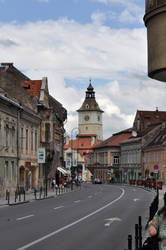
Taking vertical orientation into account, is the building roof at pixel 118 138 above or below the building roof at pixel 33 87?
below

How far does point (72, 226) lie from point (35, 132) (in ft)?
146

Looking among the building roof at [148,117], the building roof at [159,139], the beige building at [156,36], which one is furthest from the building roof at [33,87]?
the building roof at [148,117]

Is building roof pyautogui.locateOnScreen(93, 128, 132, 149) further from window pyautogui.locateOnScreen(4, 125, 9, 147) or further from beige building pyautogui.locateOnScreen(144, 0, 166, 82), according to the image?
beige building pyautogui.locateOnScreen(144, 0, 166, 82)

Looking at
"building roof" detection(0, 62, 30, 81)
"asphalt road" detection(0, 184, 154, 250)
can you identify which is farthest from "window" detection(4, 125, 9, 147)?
"asphalt road" detection(0, 184, 154, 250)

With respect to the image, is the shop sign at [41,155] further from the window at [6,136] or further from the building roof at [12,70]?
the building roof at [12,70]

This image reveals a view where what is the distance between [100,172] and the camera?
15725cm

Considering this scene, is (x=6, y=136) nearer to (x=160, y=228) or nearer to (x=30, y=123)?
(x=30, y=123)

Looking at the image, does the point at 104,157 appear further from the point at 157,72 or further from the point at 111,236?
the point at 157,72

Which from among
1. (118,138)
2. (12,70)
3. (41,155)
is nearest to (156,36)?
(41,155)

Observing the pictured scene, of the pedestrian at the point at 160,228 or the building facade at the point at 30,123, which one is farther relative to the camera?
the building facade at the point at 30,123

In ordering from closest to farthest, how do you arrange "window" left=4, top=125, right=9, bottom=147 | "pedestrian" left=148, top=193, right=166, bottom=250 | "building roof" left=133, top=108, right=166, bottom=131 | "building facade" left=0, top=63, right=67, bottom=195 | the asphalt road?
"pedestrian" left=148, top=193, right=166, bottom=250
the asphalt road
"window" left=4, top=125, right=9, bottom=147
"building facade" left=0, top=63, right=67, bottom=195
"building roof" left=133, top=108, right=166, bottom=131

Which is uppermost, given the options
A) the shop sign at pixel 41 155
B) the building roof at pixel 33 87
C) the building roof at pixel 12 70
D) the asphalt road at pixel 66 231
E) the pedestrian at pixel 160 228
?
the building roof at pixel 12 70

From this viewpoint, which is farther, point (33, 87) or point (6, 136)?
point (33, 87)

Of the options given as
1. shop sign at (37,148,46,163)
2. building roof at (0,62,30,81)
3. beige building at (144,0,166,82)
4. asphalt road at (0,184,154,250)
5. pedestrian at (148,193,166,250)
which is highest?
building roof at (0,62,30,81)
